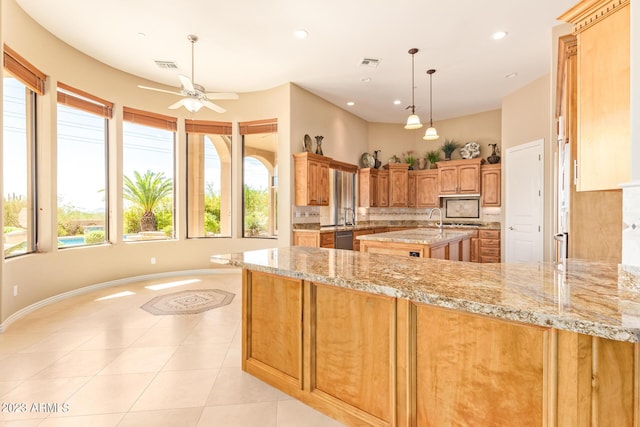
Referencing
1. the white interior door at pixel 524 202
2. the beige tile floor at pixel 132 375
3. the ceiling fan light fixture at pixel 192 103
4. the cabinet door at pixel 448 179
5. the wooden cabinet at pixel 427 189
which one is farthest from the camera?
the wooden cabinet at pixel 427 189

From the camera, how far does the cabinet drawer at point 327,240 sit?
503cm

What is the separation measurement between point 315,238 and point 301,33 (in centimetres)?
289

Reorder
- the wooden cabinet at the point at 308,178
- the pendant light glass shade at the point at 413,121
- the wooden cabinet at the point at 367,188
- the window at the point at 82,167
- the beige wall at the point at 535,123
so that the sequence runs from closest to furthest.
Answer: the pendant light glass shade at the point at 413,121
the window at the point at 82,167
the beige wall at the point at 535,123
the wooden cabinet at the point at 308,178
the wooden cabinet at the point at 367,188

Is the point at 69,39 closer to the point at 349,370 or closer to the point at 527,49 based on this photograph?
the point at 349,370

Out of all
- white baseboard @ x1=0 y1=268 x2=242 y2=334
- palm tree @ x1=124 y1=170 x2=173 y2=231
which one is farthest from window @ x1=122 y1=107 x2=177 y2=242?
white baseboard @ x1=0 y1=268 x2=242 y2=334

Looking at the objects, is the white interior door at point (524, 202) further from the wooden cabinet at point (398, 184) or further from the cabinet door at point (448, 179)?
the wooden cabinet at point (398, 184)

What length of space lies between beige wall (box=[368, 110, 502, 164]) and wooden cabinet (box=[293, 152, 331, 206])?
103 inches

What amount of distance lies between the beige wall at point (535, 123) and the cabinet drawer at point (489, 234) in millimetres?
353

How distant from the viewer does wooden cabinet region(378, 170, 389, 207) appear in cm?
724

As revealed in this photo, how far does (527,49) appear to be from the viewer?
13.6ft

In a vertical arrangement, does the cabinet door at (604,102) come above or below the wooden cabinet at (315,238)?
above

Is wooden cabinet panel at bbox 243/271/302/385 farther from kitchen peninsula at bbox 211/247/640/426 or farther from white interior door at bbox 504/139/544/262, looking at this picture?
white interior door at bbox 504/139/544/262

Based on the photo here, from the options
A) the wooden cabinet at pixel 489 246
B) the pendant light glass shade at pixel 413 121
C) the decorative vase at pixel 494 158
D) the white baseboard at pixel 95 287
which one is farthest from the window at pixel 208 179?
the decorative vase at pixel 494 158

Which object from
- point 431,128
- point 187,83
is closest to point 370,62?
point 431,128
